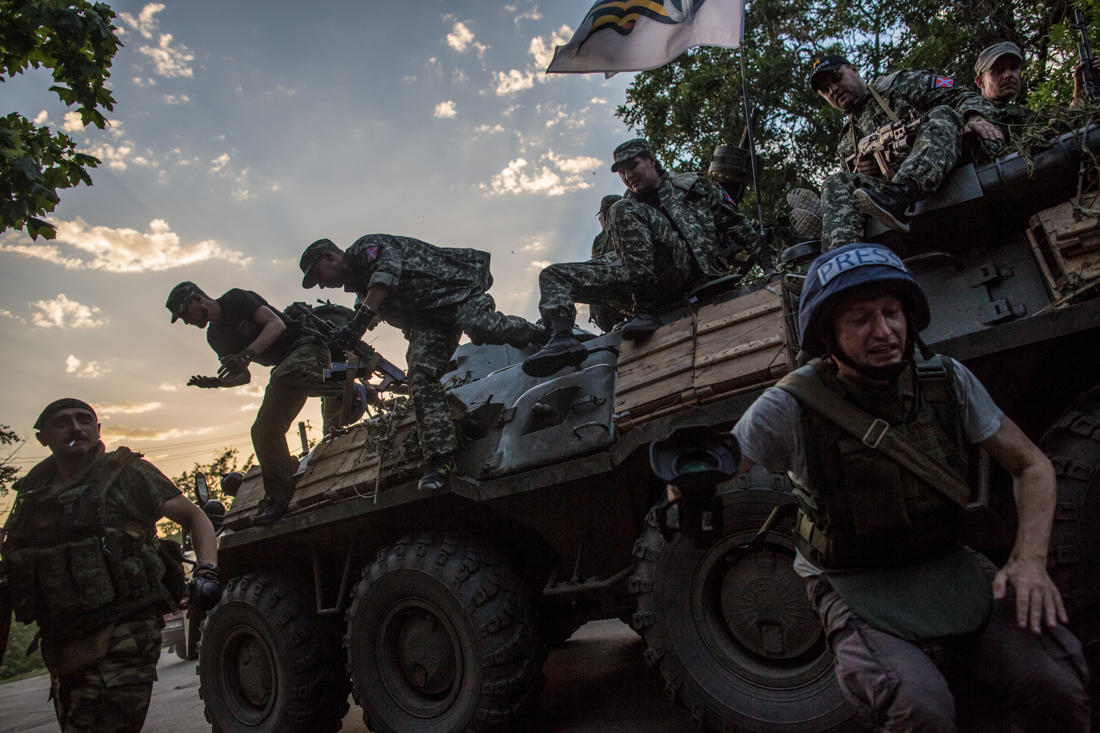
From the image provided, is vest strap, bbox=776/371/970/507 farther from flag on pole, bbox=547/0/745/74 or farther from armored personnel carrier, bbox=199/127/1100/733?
flag on pole, bbox=547/0/745/74

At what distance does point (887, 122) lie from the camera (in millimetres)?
4332

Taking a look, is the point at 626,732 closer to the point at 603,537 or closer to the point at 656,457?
the point at 603,537

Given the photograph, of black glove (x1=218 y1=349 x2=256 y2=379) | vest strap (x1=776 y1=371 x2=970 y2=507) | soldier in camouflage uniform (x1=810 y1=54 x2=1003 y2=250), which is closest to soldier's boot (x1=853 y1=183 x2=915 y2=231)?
soldier in camouflage uniform (x1=810 y1=54 x2=1003 y2=250)

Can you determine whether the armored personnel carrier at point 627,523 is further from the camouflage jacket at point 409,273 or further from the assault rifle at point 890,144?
the assault rifle at point 890,144

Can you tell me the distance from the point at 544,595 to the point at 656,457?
2.36 meters

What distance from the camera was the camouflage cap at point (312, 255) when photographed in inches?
209

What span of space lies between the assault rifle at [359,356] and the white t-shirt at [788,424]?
3.97 meters

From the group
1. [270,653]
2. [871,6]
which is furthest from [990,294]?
[871,6]

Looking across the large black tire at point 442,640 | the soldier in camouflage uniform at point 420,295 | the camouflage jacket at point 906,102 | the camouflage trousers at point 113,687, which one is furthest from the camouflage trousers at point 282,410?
the camouflage jacket at point 906,102

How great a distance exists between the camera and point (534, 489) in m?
4.01

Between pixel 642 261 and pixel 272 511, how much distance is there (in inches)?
126

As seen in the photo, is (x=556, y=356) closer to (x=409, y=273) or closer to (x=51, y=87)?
(x=409, y=273)

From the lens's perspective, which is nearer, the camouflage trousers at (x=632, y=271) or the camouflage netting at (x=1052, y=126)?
the camouflage netting at (x=1052, y=126)

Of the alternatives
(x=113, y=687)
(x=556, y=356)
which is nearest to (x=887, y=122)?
(x=556, y=356)
